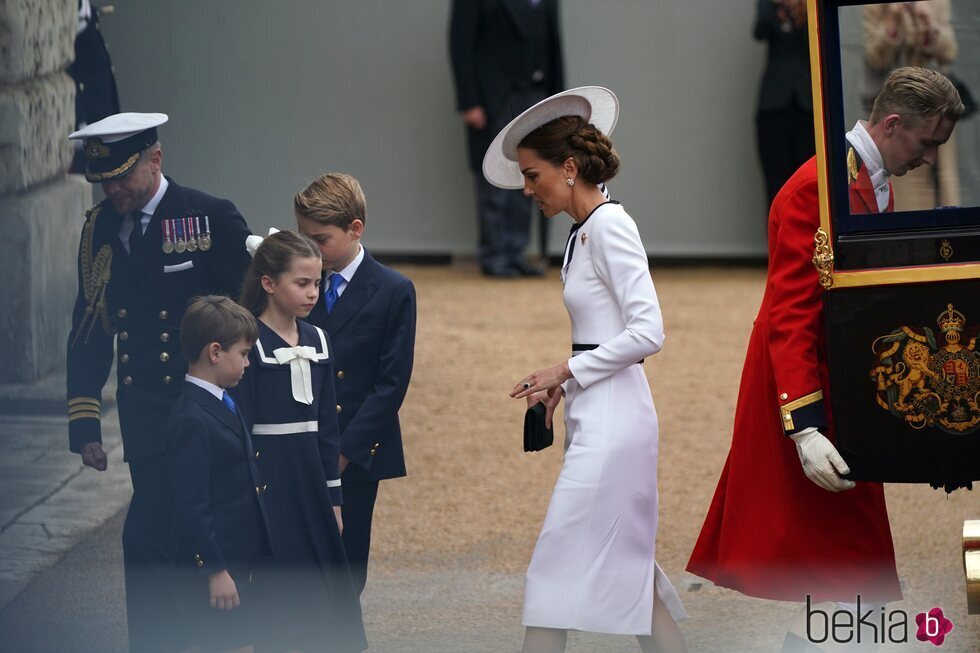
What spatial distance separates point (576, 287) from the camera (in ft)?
11.8

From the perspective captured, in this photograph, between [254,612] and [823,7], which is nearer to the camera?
[823,7]

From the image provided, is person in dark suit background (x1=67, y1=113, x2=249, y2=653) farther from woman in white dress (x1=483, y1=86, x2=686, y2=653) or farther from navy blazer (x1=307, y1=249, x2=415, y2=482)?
woman in white dress (x1=483, y1=86, x2=686, y2=653)

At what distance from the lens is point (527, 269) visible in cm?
891

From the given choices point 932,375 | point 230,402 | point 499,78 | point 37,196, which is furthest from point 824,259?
point 499,78

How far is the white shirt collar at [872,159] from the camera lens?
3459 millimetres

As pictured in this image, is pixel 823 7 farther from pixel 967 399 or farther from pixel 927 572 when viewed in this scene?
pixel 927 572

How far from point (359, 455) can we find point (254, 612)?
1.47 feet

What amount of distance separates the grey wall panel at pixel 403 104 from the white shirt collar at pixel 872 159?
1.31 m

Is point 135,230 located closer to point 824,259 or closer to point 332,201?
point 332,201

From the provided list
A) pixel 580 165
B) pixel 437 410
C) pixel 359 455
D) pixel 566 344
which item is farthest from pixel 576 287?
pixel 566 344

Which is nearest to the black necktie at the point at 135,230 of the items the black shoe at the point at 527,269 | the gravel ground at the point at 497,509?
the gravel ground at the point at 497,509

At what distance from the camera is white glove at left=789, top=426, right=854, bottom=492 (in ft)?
11.3

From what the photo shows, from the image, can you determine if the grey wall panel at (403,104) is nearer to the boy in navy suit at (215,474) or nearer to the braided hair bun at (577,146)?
the boy in navy suit at (215,474)

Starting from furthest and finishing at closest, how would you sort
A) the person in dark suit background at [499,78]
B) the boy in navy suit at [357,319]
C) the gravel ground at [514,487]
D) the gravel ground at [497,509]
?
the person in dark suit background at [499,78], the gravel ground at [514,487], the gravel ground at [497,509], the boy in navy suit at [357,319]
